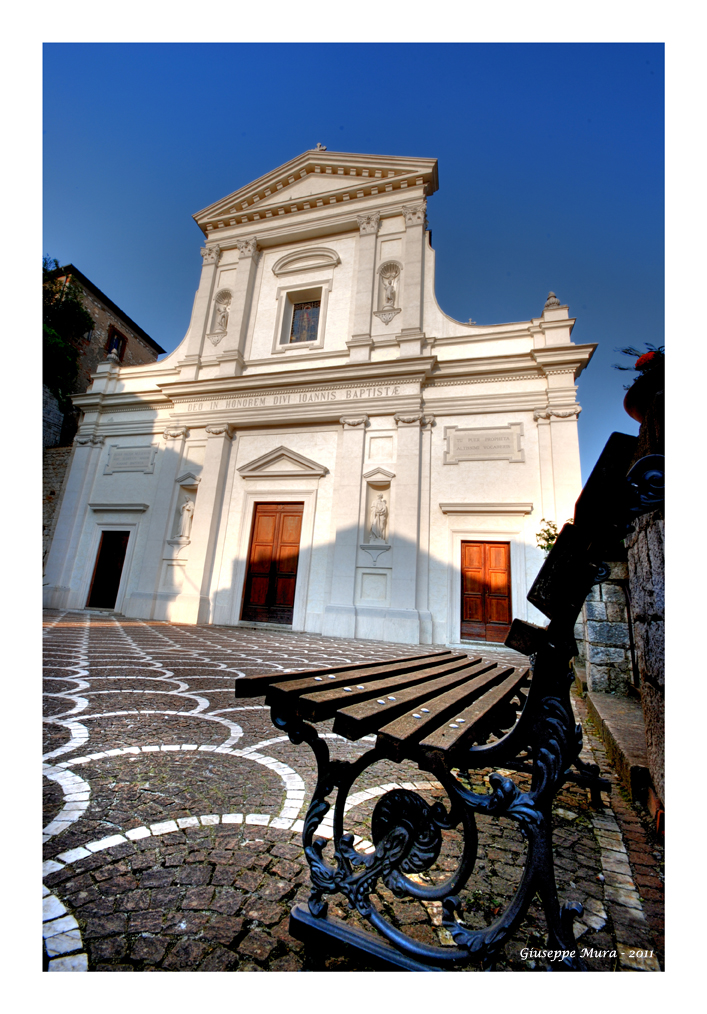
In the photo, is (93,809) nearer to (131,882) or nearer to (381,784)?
(131,882)

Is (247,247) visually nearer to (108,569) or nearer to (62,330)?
(62,330)

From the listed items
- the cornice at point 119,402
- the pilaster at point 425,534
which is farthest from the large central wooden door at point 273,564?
the cornice at point 119,402

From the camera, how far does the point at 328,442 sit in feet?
34.7

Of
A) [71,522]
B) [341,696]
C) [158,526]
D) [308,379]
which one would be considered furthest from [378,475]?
[341,696]

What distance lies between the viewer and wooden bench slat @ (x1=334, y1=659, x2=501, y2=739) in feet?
2.86

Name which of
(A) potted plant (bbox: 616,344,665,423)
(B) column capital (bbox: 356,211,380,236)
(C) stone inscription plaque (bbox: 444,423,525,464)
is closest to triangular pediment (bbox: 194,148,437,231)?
(B) column capital (bbox: 356,211,380,236)

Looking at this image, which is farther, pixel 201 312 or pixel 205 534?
pixel 201 312

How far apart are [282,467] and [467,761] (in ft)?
33.3

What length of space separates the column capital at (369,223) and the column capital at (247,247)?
3142 mm

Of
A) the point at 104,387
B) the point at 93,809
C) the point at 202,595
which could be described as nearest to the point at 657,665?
the point at 93,809

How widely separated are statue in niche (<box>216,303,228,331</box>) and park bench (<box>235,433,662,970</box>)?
43.2ft

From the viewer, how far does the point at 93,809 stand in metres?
1.48

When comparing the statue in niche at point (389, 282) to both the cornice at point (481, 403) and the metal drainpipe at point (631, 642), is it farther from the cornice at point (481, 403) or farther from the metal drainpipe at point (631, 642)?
the metal drainpipe at point (631, 642)

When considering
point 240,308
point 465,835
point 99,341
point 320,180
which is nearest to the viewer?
point 465,835
